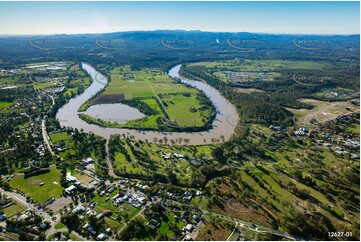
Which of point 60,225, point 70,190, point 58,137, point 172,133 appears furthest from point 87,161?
point 172,133

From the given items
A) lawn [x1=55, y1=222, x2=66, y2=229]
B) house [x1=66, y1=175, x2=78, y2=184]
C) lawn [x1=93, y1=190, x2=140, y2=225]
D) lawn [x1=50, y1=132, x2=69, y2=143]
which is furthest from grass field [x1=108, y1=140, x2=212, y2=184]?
lawn [x1=50, y1=132, x2=69, y2=143]

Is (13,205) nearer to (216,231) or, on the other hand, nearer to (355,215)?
(216,231)

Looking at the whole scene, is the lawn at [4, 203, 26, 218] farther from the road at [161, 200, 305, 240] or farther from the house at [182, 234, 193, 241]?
the road at [161, 200, 305, 240]

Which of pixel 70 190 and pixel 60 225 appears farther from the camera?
pixel 70 190

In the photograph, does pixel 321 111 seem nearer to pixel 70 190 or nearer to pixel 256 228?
pixel 256 228

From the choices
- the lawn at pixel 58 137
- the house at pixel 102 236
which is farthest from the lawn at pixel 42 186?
the lawn at pixel 58 137

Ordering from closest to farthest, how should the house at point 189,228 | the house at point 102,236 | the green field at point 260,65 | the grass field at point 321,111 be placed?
the house at point 102,236 < the house at point 189,228 < the grass field at point 321,111 < the green field at point 260,65

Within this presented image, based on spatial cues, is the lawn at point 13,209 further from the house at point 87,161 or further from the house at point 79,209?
the house at point 87,161

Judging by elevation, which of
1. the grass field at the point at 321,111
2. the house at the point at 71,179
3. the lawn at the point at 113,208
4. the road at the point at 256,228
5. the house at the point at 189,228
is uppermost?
the grass field at the point at 321,111
